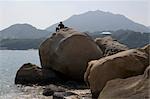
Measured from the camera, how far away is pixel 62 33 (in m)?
22.9

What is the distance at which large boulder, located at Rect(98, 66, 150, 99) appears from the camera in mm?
8802

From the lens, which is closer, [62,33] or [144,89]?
[144,89]

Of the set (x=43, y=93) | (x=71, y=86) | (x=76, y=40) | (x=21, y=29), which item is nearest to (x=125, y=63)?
(x=43, y=93)

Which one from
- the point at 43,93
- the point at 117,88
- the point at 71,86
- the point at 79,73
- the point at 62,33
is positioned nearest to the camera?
the point at 117,88

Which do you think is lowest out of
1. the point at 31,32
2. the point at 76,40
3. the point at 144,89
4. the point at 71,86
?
the point at 31,32

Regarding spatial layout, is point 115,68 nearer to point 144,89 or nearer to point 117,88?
point 117,88

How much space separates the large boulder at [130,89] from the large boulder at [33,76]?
10.9 m

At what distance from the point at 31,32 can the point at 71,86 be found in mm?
109015

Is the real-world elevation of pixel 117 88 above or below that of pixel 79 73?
above

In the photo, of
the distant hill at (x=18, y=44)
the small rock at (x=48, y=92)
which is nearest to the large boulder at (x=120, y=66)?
the small rock at (x=48, y=92)

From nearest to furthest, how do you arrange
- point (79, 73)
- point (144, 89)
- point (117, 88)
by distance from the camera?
1. point (144, 89)
2. point (117, 88)
3. point (79, 73)

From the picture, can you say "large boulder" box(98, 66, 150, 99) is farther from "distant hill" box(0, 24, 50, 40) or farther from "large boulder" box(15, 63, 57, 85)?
"distant hill" box(0, 24, 50, 40)

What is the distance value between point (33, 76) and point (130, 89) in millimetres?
12422

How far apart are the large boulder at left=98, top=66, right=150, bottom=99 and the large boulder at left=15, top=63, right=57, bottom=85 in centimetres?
1086
